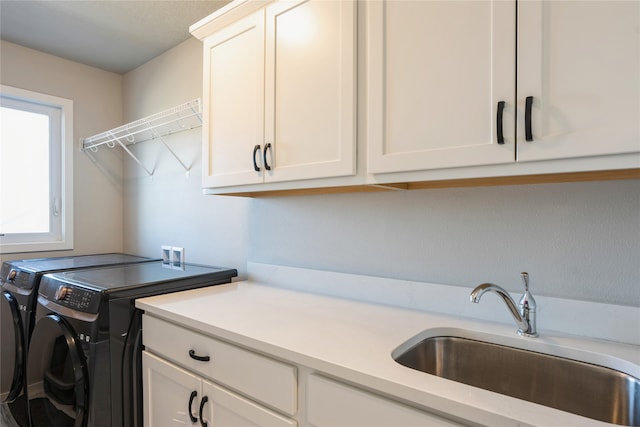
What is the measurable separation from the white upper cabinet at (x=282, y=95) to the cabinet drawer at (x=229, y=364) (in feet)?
2.18

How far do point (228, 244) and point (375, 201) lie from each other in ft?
3.35

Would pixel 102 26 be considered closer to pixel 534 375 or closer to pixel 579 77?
pixel 579 77

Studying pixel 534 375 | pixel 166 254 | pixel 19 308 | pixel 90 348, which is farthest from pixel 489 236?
pixel 19 308

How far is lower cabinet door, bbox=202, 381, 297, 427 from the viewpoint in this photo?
3.43 feet

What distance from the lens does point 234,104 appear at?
5.28 ft

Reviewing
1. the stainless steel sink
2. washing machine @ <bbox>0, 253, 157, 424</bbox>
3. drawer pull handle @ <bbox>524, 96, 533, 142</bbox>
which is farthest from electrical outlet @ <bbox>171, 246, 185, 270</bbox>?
drawer pull handle @ <bbox>524, 96, 533, 142</bbox>

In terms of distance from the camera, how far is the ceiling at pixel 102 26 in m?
1.93

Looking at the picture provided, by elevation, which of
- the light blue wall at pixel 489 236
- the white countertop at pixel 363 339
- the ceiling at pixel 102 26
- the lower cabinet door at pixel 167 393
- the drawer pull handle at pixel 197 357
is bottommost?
the lower cabinet door at pixel 167 393

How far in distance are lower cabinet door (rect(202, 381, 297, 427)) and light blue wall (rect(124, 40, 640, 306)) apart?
0.72 m

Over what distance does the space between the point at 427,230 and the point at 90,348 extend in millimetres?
1433

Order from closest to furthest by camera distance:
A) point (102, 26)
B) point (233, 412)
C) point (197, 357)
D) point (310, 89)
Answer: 1. point (233, 412)
2. point (197, 357)
3. point (310, 89)
4. point (102, 26)

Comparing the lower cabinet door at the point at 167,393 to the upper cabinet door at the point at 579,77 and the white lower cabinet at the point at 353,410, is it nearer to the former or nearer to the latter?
the white lower cabinet at the point at 353,410

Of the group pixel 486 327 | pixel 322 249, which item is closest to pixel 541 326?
pixel 486 327

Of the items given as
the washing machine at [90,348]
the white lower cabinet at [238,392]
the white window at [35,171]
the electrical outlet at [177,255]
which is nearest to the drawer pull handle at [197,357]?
the white lower cabinet at [238,392]
